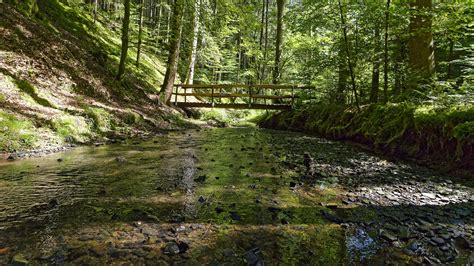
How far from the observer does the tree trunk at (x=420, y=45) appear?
30.3 feet

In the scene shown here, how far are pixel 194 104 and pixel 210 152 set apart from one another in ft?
31.7

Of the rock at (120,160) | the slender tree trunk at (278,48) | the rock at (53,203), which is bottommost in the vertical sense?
the rock at (53,203)

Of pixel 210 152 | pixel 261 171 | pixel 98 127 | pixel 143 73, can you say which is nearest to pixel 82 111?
pixel 98 127

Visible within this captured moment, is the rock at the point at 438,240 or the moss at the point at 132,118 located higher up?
the moss at the point at 132,118

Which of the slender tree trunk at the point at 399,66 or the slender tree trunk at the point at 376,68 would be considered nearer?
the slender tree trunk at the point at 399,66

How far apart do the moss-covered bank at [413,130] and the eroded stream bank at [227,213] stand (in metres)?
0.84

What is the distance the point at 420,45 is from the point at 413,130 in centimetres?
352

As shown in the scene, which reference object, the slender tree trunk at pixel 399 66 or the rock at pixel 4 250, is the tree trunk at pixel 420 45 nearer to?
the slender tree trunk at pixel 399 66

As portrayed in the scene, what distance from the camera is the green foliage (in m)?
6.96

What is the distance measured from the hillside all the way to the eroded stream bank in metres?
1.74

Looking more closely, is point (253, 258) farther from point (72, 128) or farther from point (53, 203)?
point (72, 128)

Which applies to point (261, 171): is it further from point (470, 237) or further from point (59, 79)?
point (59, 79)

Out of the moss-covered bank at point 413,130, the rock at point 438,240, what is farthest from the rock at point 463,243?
the moss-covered bank at point 413,130

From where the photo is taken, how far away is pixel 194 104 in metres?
17.9
